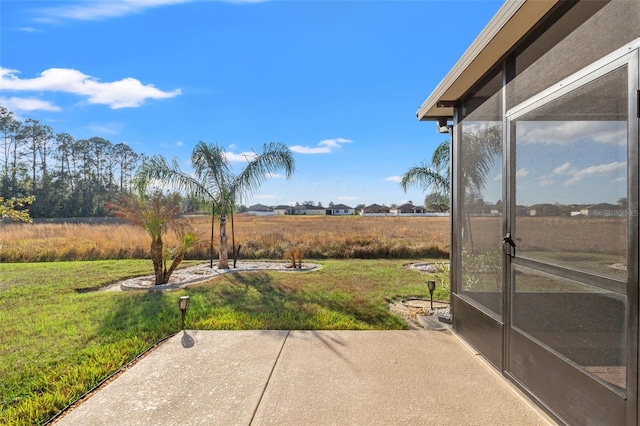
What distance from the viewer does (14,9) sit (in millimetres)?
4348

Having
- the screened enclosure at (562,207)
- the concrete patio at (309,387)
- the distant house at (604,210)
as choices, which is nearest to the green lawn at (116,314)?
the concrete patio at (309,387)

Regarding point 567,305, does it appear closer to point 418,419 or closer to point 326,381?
point 418,419

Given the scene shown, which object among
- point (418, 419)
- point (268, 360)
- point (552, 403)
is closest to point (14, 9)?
point (268, 360)

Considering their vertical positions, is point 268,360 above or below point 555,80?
below

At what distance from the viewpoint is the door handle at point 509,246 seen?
262 cm

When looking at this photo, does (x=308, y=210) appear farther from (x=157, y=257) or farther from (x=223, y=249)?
(x=157, y=257)

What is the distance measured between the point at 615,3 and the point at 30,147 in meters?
33.6

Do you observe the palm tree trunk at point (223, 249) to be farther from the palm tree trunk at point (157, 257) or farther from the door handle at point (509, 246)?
the door handle at point (509, 246)

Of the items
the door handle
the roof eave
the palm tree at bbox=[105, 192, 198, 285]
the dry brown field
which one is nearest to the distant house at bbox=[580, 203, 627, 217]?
the door handle

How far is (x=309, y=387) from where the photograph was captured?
102 inches

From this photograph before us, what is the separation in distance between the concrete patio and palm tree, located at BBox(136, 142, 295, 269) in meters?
5.91

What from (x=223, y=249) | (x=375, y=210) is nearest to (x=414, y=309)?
(x=223, y=249)

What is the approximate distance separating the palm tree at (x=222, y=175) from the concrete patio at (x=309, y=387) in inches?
232

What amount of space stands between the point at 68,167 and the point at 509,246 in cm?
3694
